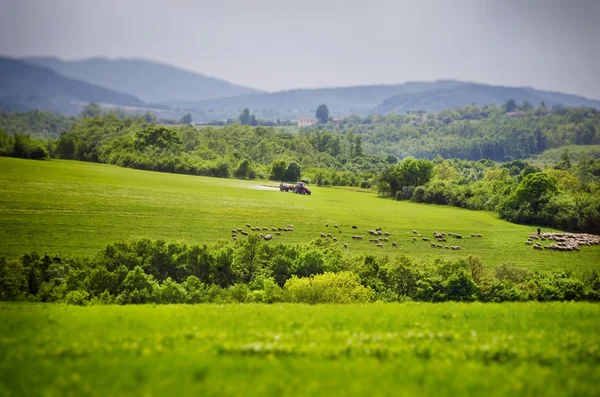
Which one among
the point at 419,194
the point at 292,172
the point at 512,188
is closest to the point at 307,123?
the point at 292,172

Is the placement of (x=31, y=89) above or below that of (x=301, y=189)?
above

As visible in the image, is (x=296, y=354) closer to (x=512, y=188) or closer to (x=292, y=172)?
(x=512, y=188)

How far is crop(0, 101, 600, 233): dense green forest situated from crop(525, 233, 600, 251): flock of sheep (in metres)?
1.63

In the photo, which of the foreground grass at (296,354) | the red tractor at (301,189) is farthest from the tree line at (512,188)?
the foreground grass at (296,354)

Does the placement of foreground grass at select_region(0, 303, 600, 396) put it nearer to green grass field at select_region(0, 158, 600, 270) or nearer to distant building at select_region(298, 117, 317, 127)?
green grass field at select_region(0, 158, 600, 270)

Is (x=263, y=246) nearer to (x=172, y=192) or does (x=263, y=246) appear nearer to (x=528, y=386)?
(x=172, y=192)

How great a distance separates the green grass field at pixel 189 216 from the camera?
32.9m

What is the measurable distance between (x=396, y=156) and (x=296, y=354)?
60735 mm

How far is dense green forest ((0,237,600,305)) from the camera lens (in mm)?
25562

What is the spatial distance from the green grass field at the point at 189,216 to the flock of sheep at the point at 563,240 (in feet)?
2.41

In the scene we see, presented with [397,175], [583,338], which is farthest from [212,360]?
[397,175]

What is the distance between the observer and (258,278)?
29781mm

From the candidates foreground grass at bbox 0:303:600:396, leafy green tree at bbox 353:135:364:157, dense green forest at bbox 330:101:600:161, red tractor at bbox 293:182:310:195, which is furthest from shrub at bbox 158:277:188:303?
leafy green tree at bbox 353:135:364:157

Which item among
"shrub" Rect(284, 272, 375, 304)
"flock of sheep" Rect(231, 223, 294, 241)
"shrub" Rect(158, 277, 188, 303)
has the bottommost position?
"shrub" Rect(158, 277, 188, 303)
